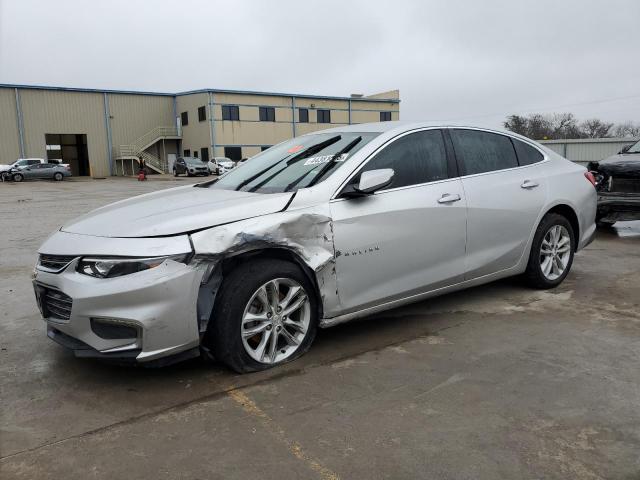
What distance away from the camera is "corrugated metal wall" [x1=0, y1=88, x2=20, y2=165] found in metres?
42.3

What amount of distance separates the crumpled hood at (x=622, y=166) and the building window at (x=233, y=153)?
4066cm

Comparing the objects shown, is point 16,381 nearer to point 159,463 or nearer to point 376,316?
point 159,463

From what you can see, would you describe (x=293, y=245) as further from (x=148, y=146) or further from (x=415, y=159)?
(x=148, y=146)

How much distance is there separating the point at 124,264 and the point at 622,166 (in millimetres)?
7591

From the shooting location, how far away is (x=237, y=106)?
4697 centimetres

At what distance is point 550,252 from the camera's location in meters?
5.23

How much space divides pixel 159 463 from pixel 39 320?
109 inches

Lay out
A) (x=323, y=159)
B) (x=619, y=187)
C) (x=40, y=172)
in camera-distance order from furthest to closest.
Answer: (x=40, y=172), (x=619, y=187), (x=323, y=159)

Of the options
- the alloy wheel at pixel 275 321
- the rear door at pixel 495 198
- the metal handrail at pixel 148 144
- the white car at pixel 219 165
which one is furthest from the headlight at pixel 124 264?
the metal handrail at pixel 148 144

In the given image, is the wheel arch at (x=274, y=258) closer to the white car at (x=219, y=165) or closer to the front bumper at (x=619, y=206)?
the front bumper at (x=619, y=206)

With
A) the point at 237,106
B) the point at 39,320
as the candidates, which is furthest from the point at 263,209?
the point at 237,106

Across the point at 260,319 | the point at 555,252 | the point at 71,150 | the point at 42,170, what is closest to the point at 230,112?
the point at 71,150

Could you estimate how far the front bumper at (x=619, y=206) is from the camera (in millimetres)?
7961

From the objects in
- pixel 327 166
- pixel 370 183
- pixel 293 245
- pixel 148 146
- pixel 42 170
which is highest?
pixel 148 146
